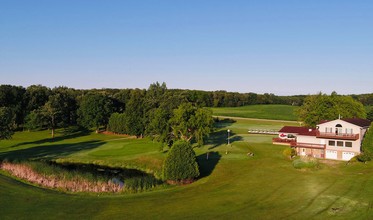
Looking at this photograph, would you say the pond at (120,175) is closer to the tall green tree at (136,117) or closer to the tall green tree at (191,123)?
the tall green tree at (191,123)

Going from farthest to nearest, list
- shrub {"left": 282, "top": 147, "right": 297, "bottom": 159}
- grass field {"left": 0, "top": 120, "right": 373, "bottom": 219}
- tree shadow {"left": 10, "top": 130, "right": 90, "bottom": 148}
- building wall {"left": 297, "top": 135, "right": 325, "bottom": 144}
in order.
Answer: tree shadow {"left": 10, "top": 130, "right": 90, "bottom": 148}, building wall {"left": 297, "top": 135, "right": 325, "bottom": 144}, shrub {"left": 282, "top": 147, "right": 297, "bottom": 159}, grass field {"left": 0, "top": 120, "right": 373, "bottom": 219}

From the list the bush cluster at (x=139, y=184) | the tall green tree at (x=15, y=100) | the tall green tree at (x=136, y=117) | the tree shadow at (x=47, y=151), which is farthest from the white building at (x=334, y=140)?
the tall green tree at (x=15, y=100)

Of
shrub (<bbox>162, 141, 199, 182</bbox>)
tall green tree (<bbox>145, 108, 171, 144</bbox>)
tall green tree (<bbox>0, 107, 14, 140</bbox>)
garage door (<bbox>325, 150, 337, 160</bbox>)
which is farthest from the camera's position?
tall green tree (<bbox>0, 107, 14, 140</bbox>)

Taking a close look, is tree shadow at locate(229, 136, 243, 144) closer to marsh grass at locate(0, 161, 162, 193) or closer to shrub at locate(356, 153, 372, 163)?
shrub at locate(356, 153, 372, 163)

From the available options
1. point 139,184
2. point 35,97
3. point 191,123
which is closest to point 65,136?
point 35,97

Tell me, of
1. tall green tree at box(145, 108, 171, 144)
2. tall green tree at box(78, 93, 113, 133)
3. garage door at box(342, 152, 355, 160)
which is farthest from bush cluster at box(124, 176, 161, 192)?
tall green tree at box(78, 93, 113, 133)
